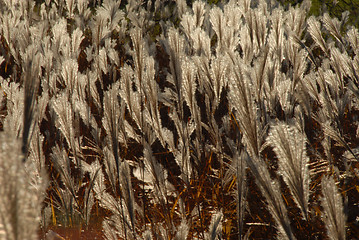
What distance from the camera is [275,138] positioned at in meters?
0.67

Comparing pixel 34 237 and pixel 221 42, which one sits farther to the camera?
pixel 221 42

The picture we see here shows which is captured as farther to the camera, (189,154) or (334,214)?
(189,154)

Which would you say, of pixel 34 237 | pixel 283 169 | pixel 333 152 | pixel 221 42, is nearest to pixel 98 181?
pixel 283 169

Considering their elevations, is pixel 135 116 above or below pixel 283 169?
above

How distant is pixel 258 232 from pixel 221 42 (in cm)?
106

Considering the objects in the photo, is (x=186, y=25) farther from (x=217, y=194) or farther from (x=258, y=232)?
(x=258, y=232)

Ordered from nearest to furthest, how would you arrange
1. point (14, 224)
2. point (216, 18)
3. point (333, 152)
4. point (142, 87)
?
point (14, 224) < point (142, 87) < point (333, 152) < point (216, 18)

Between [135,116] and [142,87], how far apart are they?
0.14 meters

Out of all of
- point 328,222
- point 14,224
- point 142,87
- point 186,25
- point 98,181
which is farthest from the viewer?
point 186,25

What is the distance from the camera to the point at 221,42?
1894mm

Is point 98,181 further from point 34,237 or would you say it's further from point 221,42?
point 221,42

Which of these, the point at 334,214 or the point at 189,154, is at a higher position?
the point at 189,154

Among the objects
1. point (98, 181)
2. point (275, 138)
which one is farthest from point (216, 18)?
point (275, 138)

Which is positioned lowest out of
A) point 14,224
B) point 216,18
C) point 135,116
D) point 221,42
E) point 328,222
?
point 328,222
